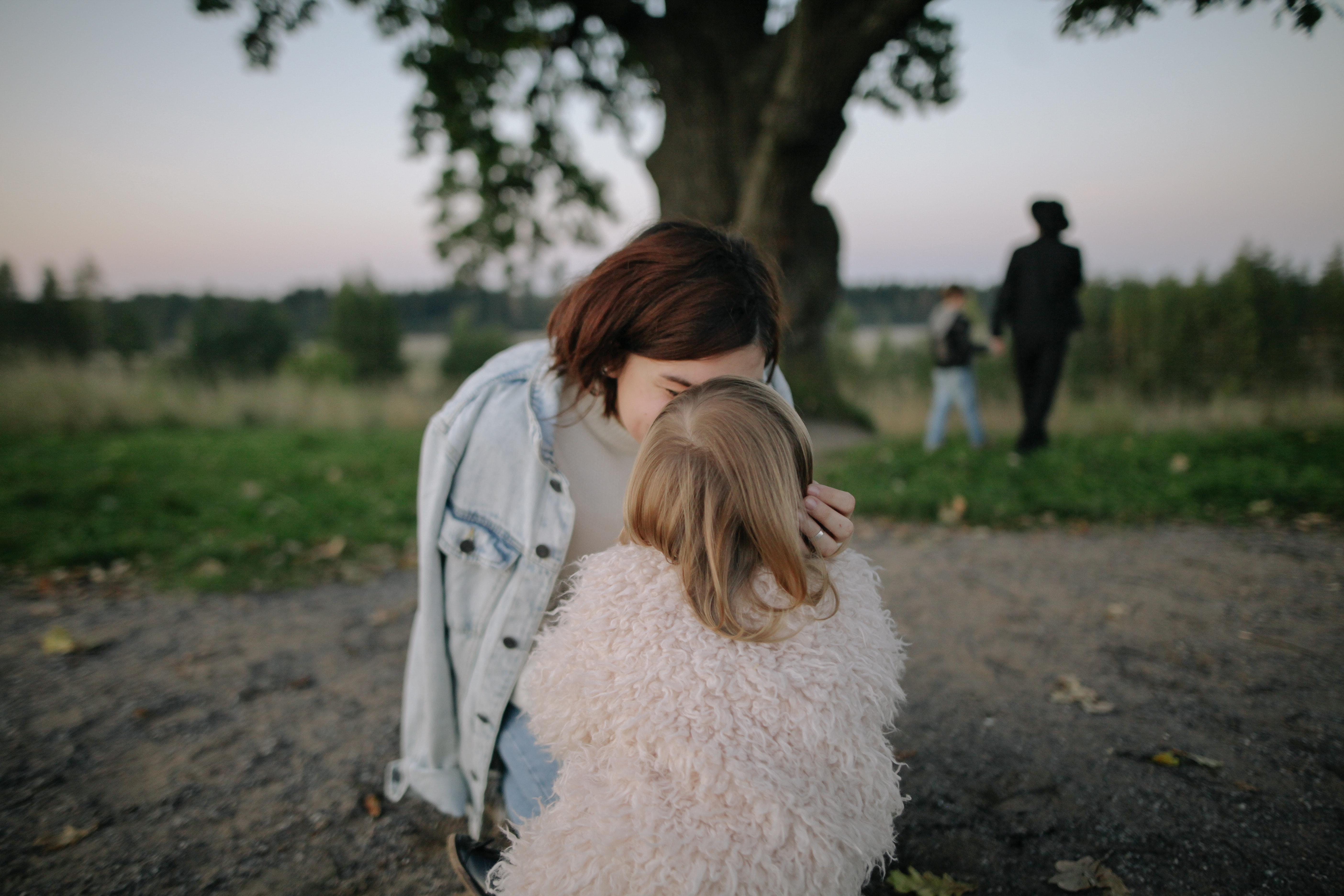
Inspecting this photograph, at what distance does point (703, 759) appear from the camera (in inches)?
47.1

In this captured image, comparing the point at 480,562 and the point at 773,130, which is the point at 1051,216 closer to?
the point at 773,130

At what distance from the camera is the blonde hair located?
1333mm

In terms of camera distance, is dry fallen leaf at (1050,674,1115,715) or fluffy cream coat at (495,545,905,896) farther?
dry fallen leaf at (1050,674,1115,715)

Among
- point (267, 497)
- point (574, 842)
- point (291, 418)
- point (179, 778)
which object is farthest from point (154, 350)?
point (574, 842)

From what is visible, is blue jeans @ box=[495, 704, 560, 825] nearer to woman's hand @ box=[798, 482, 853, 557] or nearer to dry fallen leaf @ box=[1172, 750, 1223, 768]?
woman's hand @ box=[798, 482, 853, 557]

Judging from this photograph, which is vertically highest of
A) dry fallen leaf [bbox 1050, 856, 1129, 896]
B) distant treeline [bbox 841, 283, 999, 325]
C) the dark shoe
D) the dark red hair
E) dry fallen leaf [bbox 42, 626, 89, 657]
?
distant treeline [bbox 841, 283, 999, 325]

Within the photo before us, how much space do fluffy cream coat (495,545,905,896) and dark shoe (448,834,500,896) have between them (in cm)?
32

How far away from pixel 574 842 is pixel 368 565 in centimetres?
373

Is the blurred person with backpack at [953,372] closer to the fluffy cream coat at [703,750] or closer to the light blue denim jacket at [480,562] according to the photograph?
the light blue denim jacket at [480,562]

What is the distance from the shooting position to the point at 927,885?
178 cm

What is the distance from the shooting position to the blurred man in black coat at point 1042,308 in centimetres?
604

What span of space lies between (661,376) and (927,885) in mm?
1548

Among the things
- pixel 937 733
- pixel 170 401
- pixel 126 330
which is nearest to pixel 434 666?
pixel 937 733

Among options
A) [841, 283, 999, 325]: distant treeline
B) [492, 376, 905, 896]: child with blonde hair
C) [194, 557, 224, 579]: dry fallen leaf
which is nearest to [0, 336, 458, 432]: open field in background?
[194, 557, 224, 579]: dry fallen leaf
